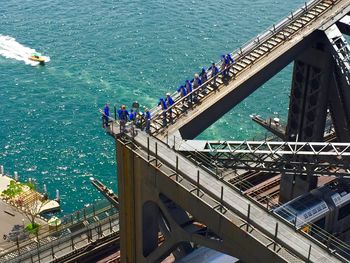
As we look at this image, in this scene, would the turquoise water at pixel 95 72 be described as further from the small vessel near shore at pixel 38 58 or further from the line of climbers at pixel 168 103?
the line of climbers at pixel 168 103

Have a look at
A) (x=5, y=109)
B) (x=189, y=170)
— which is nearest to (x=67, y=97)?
(x=5, y=109)

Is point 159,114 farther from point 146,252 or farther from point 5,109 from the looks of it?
point 5,109

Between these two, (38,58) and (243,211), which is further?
(38,58)

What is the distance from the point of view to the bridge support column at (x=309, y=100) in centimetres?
4731

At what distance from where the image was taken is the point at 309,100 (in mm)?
48844

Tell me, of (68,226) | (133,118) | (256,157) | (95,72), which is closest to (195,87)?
(133,118)

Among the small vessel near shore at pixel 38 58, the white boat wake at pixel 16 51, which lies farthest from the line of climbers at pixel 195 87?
the white boat wake at pixel 16 51

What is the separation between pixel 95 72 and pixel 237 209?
83873 mm

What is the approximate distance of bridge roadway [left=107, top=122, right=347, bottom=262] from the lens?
1210 inches

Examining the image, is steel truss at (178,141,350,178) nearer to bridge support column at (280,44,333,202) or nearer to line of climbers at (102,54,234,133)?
line of climbers at (102,54,234,133)

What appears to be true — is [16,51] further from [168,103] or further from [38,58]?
[168,103]

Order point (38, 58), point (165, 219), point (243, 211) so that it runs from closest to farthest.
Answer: point (243, 211) < point (165, 219) < point (38, 58)

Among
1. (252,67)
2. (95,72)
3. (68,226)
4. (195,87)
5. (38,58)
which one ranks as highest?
(252,67)

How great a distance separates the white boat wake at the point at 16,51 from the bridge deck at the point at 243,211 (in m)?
84.6
